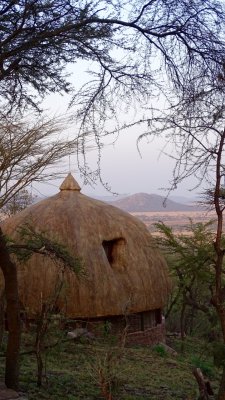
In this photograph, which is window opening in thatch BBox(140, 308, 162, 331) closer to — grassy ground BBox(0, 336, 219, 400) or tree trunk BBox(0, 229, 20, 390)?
grassy ground BBox(0, 336, 219, 400)

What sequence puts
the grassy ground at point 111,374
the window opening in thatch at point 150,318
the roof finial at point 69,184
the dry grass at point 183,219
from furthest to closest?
1. the roof finial at point 69,184
2. the window opening in thatch at point 150,318
3. the grassy ground at point 111,374
4. the dry grass at point 183,219

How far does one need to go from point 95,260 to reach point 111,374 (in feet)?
21.9

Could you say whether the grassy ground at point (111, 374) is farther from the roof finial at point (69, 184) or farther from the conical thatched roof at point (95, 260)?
the roof finial at point (69, 184)

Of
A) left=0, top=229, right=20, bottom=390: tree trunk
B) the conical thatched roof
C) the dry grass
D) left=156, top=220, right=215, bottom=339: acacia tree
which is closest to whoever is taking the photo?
left=0, top=229, right=20, bottom=390: tree trunk

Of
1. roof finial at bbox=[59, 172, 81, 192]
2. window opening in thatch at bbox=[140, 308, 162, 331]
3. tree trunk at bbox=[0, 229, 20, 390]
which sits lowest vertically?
window opening in thatch at bbox=[140, 308, 162, 331]

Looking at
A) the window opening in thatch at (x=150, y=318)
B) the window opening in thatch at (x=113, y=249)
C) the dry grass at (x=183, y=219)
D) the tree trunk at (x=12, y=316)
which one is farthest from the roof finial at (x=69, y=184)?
the tree trunk at (x=12, y=316)

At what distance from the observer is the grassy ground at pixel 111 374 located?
6211mm

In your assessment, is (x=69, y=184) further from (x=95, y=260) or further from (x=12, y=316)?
(x=12, y=316)

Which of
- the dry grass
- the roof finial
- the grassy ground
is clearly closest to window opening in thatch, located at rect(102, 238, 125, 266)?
the dry grass

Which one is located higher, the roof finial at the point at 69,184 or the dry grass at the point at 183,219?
the roof finial at the point at 69,184

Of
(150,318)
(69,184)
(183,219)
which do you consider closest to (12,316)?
(150,318)

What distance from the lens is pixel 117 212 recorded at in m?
14.3

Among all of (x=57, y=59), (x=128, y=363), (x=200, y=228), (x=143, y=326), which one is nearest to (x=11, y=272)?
(x=57, y=59)

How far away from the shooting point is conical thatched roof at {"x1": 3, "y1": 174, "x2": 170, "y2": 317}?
40.1ft
